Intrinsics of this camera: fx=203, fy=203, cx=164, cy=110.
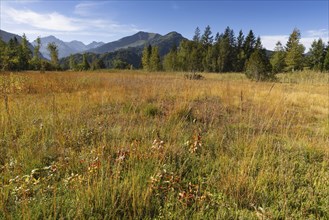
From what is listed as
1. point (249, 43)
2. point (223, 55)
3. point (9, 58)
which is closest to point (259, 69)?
point (9, 58)

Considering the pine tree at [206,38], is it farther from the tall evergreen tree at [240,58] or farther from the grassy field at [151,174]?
the grassy field at [151,174]

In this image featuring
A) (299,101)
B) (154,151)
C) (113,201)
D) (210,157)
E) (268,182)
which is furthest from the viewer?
(299,101)

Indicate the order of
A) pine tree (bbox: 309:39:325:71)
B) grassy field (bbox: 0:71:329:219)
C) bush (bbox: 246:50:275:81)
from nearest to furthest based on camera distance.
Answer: grassy field (bbox: 0:71:329:219) < bush (bbox: 246:50:275:81) < pine tree (bbox: 309:39:325:71)

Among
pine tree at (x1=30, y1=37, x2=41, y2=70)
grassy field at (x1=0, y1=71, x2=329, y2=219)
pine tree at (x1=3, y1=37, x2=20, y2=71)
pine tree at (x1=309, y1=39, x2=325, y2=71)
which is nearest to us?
grassy field at (x1=0, y1=71, x2=329, y2=219)

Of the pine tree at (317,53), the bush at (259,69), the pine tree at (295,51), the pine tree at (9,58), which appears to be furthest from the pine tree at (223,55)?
the pine tree at (9,58)

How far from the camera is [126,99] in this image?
5.41 metres

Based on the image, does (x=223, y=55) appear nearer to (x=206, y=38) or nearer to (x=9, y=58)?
(x=206, y=38)

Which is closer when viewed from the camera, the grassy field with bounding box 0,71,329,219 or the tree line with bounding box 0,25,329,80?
the grassy field with bounding box 0,71,329,219

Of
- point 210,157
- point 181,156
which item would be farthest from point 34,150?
point 210,157

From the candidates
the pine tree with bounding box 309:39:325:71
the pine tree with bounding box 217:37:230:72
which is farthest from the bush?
the pine tree with bounding box 309:39:325:71

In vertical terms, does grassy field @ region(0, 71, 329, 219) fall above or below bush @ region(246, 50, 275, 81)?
below

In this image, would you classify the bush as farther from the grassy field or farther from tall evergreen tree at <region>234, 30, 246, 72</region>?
tall evergreen tree at <region>234, 30, 246, 72</region>

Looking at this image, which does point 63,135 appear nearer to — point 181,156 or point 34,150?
point 34,150

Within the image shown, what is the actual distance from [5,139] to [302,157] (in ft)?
12.9
